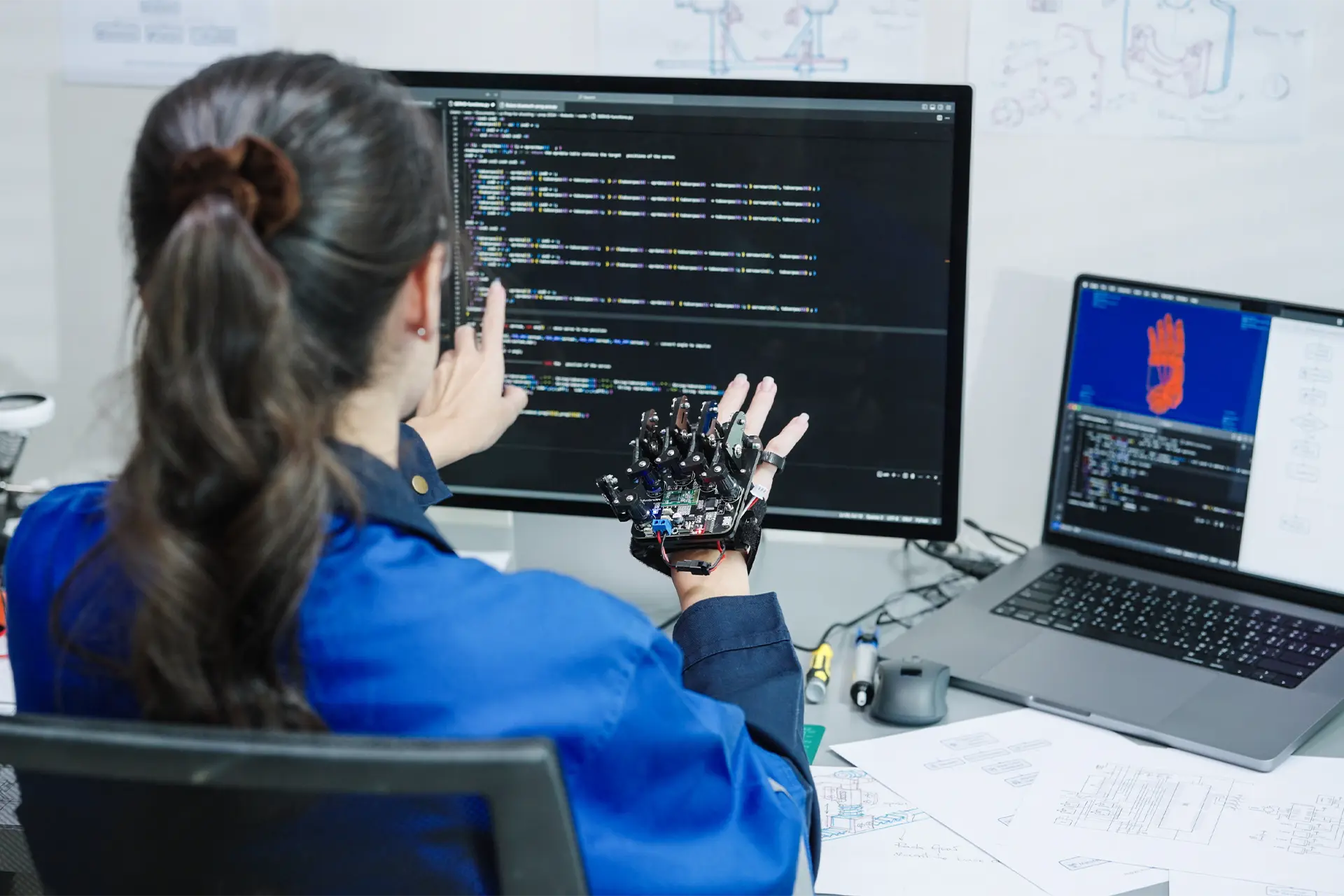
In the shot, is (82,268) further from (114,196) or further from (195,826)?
(195,826)

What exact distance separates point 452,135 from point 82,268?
0.72 m

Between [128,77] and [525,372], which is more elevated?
[128,77]

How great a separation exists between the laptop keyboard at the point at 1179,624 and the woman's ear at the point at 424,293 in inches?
30.6

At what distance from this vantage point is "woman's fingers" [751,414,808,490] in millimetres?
1047

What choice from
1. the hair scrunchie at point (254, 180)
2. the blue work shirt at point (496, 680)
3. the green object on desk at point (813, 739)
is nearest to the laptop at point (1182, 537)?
the green object on desk at point (813, 739)

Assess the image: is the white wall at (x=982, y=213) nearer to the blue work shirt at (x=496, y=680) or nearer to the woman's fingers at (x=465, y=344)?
the woman's fingers at (x=465, y=344)

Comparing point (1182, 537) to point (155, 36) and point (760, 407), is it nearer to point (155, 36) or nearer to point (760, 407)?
point (760, 407)

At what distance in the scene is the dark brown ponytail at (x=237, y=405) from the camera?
0.61m

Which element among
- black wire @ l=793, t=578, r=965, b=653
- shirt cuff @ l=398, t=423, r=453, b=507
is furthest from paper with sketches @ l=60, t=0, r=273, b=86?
black wire @ l=793, t=578, r=965, b=653

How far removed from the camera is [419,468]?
1.06 m

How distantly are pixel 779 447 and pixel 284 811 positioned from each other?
22.7 inches

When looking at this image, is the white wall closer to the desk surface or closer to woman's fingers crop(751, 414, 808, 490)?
the desk surface

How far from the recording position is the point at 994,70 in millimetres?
1476

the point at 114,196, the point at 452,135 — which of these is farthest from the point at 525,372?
the point at 114,196
